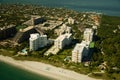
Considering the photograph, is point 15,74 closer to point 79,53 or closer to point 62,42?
point 79,53

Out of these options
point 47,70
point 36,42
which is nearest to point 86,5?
point 36,42

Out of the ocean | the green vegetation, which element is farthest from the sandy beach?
the ocean

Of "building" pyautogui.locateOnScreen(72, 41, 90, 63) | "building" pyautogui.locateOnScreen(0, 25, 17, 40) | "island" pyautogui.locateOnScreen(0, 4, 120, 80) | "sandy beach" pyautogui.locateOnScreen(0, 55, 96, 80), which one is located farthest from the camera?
"building" pyautogui.locateOnScreen(0, 25, 17, 40)

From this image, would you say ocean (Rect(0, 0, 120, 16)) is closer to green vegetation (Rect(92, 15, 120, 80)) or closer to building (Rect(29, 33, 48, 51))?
green vegetation (Rect(92, 15, 120, 80))

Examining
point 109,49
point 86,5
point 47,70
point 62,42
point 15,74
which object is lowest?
point 15,74

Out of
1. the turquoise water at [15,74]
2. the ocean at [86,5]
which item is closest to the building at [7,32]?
the turquoise water at [15,74]

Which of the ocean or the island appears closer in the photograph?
the island
